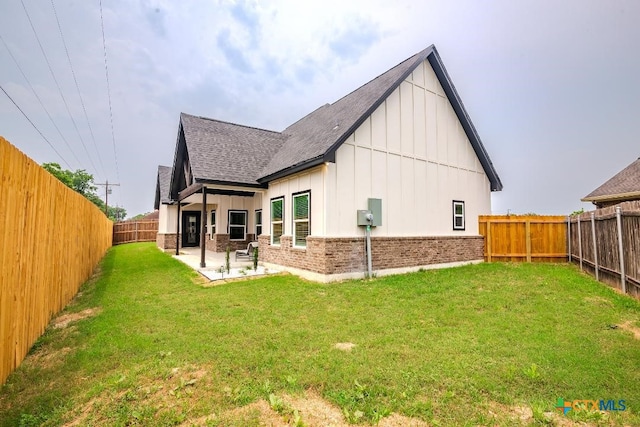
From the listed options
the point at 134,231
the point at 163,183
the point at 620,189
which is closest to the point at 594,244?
the point at 620,189

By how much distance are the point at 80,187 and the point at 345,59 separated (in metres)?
47.6

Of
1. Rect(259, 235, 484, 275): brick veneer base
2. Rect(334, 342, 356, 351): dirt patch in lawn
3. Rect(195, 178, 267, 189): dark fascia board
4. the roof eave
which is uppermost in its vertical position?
Rect(195, 178, 267, 189): dark fascia board

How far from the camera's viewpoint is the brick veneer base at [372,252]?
850 centimetres

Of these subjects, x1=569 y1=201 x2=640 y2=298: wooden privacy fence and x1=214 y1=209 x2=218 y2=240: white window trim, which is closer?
x1=569 y1=201 x2=640 y2=298: wooden privacy fence

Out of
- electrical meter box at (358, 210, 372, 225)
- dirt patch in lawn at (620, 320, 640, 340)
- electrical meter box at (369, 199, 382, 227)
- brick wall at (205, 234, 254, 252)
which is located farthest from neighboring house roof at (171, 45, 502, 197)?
dirt patch in lawn at (620, 320, 640, 340)

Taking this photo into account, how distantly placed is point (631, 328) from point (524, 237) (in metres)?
7.52

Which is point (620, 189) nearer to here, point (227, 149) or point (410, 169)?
point (410, 169)

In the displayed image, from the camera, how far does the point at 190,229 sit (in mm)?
20891

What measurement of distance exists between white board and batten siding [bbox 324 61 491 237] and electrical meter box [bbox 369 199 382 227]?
221mm

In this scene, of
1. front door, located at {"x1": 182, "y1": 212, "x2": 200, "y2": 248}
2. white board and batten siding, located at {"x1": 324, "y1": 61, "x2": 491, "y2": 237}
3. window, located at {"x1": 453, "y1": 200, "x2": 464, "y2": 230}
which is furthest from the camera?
front door, located at {"x1": 182, "y1": 212, "x2": 200, "y2": 248}

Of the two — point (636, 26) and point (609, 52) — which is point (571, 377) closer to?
point (636, 26)

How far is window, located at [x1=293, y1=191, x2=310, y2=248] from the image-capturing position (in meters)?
9.40

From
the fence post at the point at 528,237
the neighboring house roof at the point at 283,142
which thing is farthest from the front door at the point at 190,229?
the fence post at the point at 528,237

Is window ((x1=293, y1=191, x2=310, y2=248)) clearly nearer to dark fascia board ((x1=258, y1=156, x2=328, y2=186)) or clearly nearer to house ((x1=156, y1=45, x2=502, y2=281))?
house ((x1=156, y1=45, x2=502, y2=281))
